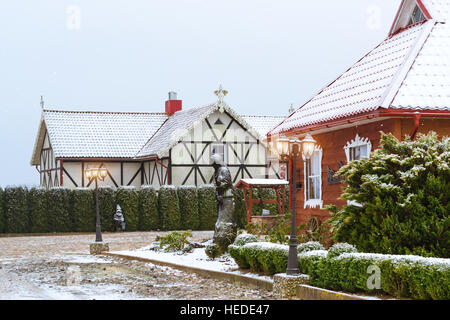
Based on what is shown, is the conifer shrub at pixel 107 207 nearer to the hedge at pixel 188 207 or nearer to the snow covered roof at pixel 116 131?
the hedge at pixel 188 207

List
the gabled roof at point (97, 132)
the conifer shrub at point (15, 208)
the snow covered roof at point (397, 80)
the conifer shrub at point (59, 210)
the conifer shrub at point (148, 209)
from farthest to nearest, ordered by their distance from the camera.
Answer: the gabled roof at point (97, 132)
the conifer shrub at point (148, 209)
the conifer shrub at point (59, 210)
the conifer shrub at point (15, 208)
the snow covered roof at point (397, 80)

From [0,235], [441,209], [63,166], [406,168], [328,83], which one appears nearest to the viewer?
[441,209]

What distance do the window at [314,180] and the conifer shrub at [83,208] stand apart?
627 inches

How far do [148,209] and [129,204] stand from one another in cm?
98

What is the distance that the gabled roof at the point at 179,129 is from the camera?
123ft

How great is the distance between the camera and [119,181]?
4088 centimetres

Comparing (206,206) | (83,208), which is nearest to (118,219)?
(83,208)

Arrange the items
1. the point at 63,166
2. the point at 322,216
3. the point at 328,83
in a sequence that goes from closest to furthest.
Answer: the point at 322,216, the point at 328,83, the point at 63,166

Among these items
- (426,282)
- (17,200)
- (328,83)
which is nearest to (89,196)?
(17,200)

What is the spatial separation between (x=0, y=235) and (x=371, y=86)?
21.1m

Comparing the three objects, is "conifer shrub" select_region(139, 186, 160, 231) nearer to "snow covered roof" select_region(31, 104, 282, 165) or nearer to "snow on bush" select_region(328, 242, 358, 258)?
"snow covered roof" select_region(31, 104, 282, 165)

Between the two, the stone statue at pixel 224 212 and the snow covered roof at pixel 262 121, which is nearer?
the stone statue at pixel 224 212

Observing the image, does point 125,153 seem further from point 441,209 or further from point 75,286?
point 441,209

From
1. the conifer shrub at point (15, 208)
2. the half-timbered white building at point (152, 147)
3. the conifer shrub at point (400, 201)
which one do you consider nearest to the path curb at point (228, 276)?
the conifer shrub at point (400, 201)
